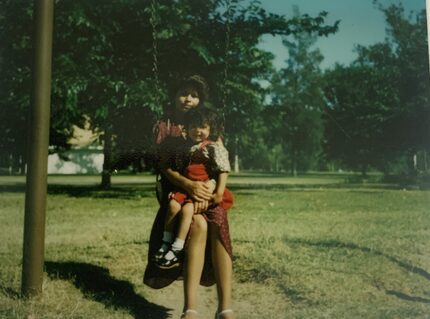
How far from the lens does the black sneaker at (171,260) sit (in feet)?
7.35

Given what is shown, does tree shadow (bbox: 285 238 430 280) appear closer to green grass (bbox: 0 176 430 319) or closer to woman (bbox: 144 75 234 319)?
green grass (bbox: 0 176 430 319)

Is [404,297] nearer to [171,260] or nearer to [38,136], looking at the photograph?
[171,260]

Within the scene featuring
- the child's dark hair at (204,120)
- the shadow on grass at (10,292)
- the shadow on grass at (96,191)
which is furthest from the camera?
the shadow on grass at (96,191)

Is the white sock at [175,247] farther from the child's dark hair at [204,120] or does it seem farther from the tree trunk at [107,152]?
the tree trunk at [107,152]

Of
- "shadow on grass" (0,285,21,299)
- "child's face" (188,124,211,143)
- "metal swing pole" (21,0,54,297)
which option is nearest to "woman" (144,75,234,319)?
"child's face" (188,124,211,143)

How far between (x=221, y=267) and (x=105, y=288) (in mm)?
896

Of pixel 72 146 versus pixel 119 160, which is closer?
pixel 119 160

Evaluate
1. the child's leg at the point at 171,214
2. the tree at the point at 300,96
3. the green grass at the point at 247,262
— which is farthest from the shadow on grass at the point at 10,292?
the tree at the point at 300,96

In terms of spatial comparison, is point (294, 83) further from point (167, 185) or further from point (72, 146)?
point (167, 185)

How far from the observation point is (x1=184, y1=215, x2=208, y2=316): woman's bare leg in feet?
7.21

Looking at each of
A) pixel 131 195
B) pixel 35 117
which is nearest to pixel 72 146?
pixel 131 195

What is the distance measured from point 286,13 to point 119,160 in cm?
175

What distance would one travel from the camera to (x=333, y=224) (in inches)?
201

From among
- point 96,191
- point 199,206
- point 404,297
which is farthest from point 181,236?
point 96,191
